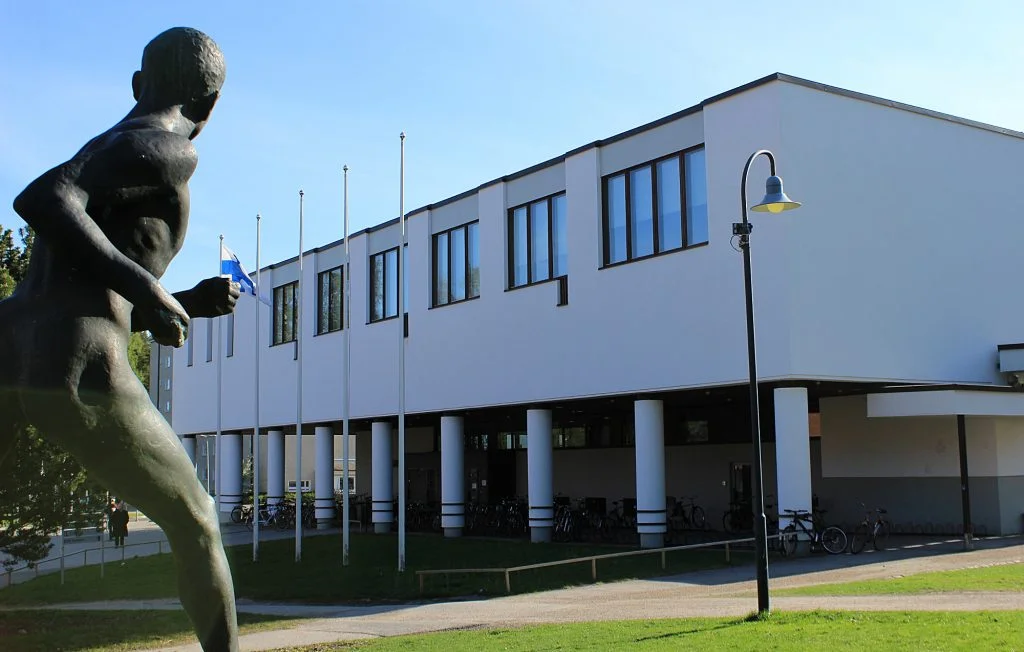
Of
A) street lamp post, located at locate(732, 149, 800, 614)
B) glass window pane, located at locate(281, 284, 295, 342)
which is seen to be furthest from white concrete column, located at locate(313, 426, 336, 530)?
street lamp post, located at locate(732, 149, 800, 614)

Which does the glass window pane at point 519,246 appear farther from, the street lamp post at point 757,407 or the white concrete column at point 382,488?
the street lamp post at point 757,407

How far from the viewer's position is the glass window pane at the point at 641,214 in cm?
2792

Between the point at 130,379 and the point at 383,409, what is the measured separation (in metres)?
34.0

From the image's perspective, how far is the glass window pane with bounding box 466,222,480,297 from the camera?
33.9 m

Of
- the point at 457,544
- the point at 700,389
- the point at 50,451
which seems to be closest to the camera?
the point at 50,451

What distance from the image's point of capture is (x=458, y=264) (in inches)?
1379

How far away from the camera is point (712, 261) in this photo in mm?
25859

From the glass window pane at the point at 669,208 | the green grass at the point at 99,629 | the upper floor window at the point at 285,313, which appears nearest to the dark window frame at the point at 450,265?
the glass window pane at the point at 669,208

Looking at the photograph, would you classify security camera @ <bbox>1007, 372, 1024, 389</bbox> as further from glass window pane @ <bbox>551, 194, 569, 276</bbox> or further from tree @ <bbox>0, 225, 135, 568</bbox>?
tree @ <bbox>0, 225, 135, 568</bbox>

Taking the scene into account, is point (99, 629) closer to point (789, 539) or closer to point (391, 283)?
point (789, 539)

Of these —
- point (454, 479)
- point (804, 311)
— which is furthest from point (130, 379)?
point (454, 479)

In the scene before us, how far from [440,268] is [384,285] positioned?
11.6 ft

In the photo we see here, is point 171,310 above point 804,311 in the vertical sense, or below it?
below

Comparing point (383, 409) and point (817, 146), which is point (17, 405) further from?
point (383, 409)
